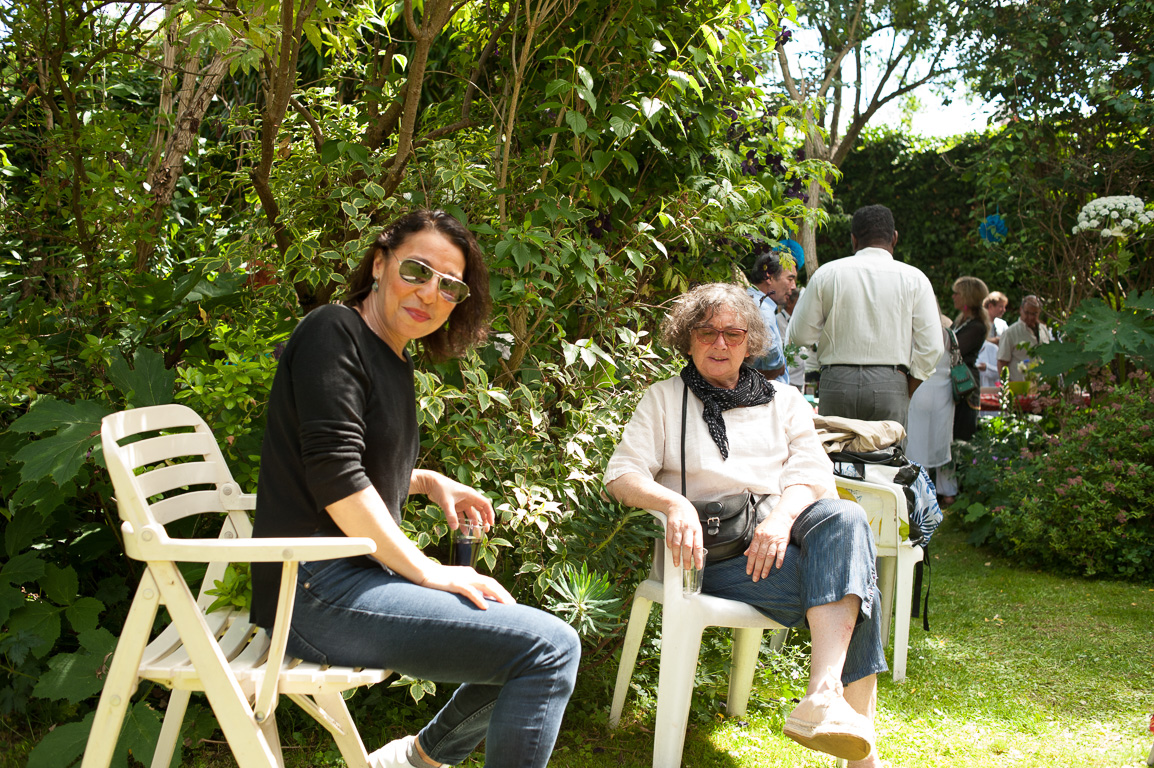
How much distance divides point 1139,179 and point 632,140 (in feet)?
14.5

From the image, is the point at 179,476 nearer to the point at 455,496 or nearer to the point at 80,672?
the point at 455,496

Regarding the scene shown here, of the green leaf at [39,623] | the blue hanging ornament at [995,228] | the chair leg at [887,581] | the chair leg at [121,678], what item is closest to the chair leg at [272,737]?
the chair leg at [121,678]

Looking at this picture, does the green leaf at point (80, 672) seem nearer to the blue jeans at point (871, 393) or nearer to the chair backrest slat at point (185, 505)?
the chair backrest slat at point (185, 505)

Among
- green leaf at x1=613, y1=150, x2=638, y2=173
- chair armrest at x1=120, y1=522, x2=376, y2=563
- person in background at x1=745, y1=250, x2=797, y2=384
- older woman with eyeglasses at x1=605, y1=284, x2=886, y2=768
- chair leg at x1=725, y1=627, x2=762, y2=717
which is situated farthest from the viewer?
person in background at x1=745, y1=250, x2=797, y2=384

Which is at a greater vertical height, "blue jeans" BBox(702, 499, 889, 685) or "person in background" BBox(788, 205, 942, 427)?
"person in background" BBox(788, 205, 942, 427)

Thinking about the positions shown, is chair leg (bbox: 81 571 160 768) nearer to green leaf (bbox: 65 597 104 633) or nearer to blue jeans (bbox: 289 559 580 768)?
blue jeans (bbox: 289 559 580 768)

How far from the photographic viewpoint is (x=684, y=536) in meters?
2.34

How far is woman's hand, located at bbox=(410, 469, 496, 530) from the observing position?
215 cm

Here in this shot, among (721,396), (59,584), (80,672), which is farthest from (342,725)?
(721,396)

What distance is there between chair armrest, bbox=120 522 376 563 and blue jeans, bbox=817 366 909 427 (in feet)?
10.2

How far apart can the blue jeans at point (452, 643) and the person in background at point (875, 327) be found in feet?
9.02

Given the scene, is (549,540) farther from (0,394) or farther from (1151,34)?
(1151,34)

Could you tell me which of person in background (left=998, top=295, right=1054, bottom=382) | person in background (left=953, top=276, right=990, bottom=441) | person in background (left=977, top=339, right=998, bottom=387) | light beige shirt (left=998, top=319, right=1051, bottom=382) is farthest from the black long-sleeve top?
person in background (left=977, top=339, right=998, bottom=387)

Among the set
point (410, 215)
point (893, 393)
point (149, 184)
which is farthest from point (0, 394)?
point (893, 393)
